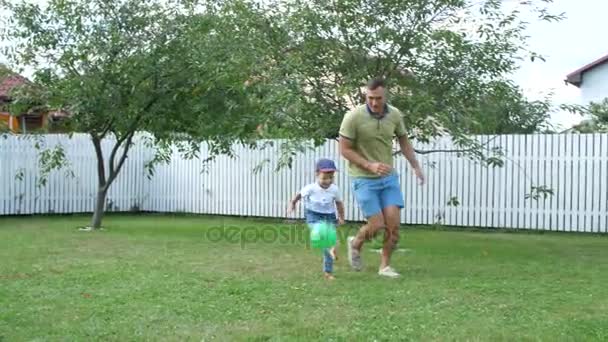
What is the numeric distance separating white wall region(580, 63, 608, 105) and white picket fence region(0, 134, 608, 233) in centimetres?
1783

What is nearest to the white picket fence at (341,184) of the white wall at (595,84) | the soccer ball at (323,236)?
the soccer ball at (323,236)

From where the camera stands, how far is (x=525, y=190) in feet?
45.6

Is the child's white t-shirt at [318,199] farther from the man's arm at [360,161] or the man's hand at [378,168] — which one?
the man's hand at [378,168]

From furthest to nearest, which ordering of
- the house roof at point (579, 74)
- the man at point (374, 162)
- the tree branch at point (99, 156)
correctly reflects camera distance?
the house roof at point (579, 74) < the tree branch at point (99, 156) < the man at point (374, 162)

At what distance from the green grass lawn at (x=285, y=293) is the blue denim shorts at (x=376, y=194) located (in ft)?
2.12

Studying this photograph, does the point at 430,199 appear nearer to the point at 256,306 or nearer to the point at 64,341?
the point at 256,306

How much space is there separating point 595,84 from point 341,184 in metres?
19.2

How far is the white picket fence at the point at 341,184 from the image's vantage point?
13.5m

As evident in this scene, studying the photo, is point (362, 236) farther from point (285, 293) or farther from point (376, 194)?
point (285, 293)

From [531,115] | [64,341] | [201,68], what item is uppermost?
[201,68]

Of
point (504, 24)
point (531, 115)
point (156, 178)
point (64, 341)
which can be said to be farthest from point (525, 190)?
point (64, 341)

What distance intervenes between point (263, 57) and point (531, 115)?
A: 343 cm

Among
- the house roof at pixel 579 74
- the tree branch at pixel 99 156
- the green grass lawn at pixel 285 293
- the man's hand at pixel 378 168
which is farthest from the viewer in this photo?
the house roof at pixel 579 74

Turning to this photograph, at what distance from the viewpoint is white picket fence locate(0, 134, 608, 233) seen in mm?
13484
